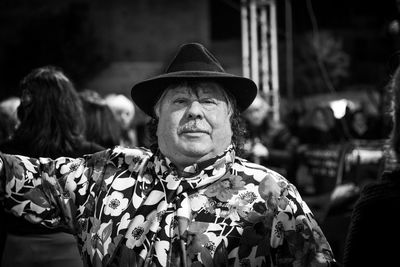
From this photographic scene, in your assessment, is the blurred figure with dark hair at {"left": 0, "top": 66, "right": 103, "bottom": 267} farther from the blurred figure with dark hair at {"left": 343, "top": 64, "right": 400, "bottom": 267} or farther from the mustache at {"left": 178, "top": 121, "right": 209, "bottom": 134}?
the blurred figure with dark hair at {"left": 343, "top": 64, "right": 400, "bottom": 267}

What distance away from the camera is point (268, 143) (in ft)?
36.7

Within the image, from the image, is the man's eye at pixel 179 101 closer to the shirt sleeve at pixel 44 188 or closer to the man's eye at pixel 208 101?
the man's eye at pixel 208 101

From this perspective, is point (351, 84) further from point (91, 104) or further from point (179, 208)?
point (179, 208)

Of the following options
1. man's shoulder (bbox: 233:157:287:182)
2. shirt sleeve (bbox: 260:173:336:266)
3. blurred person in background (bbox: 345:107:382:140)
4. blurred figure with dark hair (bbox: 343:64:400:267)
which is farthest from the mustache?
blurred person in background (bbox: 345:107:382:140)

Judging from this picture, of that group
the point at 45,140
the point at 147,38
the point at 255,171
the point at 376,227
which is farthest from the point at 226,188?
→ the point at 147,38

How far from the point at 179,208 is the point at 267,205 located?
1.09ft

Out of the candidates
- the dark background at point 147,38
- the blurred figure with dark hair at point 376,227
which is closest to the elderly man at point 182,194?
the blurred figure with dark hair at point 376,227

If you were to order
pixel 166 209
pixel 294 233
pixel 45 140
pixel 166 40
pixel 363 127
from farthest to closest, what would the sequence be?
Answer: pixel 166 40 < pixel 363 127 < pixel 45 140 < pixel 166 209 < pixel 294 233

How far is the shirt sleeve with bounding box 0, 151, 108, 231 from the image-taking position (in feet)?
7.82

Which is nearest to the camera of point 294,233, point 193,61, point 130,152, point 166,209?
point 294,233

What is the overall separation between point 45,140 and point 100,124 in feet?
5.26

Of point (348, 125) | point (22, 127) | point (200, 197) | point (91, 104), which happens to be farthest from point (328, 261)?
point (348, 125)

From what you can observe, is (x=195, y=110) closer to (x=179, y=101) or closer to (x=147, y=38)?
(x=179, y=101)

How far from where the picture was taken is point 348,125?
9.45 metres
